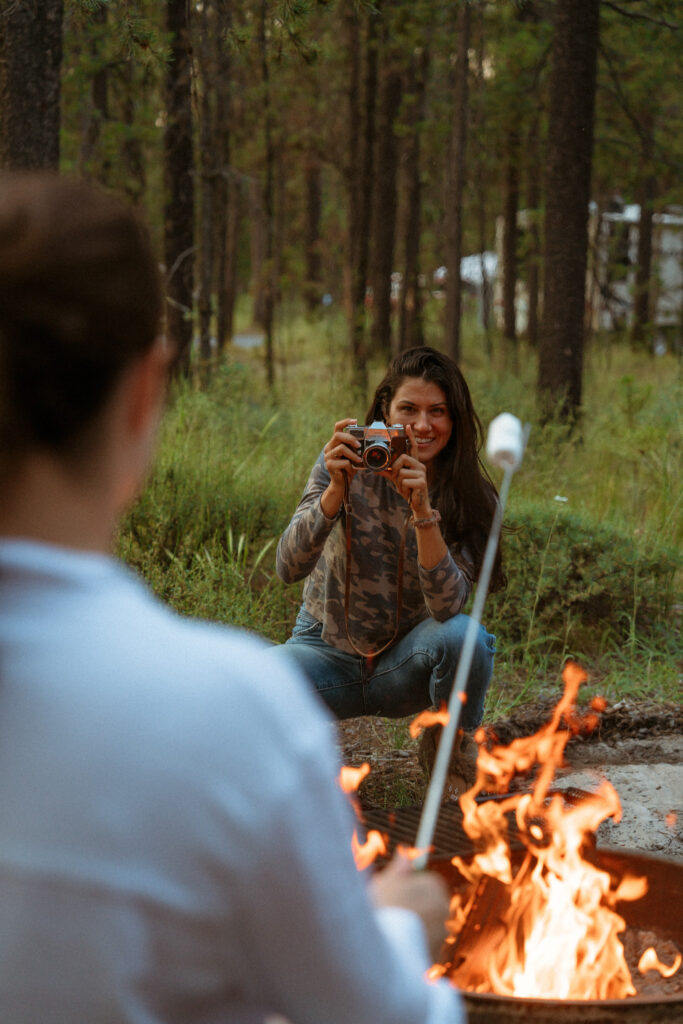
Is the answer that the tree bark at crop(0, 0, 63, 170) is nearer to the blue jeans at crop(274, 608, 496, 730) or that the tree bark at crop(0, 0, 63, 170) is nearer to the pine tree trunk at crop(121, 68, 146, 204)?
the blue jeans at crop(274, 608, 496, 730)

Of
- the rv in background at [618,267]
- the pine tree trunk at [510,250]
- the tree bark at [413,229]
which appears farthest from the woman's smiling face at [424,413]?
the pine tree trunk at [510,250]

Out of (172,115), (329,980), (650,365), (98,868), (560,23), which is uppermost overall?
(560,23)

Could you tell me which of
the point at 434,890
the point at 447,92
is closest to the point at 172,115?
the point at 447,92

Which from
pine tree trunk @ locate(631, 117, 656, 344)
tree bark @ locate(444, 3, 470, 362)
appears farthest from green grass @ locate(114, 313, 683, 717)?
pine tree trunk @ locate(631, 117, 656, 344)

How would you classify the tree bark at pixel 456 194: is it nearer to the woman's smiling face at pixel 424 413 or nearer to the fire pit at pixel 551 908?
the woman's smiling face at pixel 424 413

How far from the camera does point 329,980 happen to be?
90cm

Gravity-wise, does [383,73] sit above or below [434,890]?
above

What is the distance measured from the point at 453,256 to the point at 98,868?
26.3 ft

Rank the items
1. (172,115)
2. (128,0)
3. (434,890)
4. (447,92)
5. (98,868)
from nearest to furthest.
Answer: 1. (98,868)
2. (434,890)
3. (128,0)
4. (172,115)
5. (447,92)

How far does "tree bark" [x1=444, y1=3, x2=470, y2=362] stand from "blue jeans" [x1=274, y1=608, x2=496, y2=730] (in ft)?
17.8

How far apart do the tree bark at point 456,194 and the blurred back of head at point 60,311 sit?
7.40 meters

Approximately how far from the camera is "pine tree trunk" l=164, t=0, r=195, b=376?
8812 millimetres

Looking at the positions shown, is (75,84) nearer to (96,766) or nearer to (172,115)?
(172,115)

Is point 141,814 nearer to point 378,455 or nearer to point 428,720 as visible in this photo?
point 378,455
